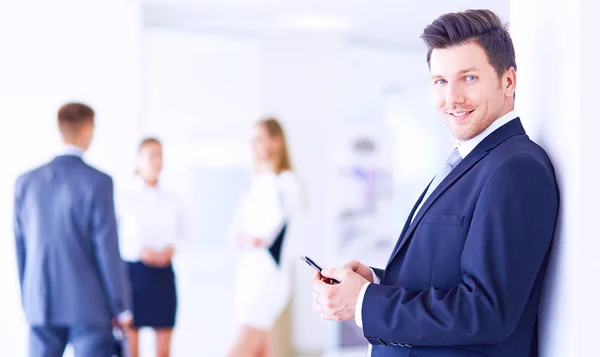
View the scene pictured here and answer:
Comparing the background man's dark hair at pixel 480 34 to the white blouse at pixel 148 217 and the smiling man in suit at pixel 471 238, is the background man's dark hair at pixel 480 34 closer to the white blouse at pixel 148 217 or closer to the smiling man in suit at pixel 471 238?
the smiling man in suit at pixel 471 238

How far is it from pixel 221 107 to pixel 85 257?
7.01m

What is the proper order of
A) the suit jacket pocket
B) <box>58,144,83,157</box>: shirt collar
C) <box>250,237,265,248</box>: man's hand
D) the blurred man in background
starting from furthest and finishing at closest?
<box>250,237,265,248</box>: man's hand
<box>58,144,83,157</box>: shirt collar
the blurred man in background
the suit jacket pocket

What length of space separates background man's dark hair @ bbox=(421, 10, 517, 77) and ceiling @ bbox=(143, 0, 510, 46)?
4863 mm

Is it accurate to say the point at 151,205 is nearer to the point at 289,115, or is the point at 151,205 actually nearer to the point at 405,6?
the point at 289,115

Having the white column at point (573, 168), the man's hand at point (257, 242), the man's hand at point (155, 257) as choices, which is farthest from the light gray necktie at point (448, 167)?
the man's hand at point (155, 257)

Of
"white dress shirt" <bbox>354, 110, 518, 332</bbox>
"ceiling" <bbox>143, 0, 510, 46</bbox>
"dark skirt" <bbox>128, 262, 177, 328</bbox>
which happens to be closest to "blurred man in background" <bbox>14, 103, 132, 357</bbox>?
"dark skirt" <bbox>128, 262, 177, 328</bbox>

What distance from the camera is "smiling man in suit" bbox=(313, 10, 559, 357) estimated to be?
4.41ft

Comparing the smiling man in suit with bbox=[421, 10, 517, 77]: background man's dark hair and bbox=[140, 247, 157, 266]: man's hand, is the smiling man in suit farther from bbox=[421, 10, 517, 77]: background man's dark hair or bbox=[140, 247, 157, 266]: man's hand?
bbox=[140, 247, 157, 266]: man's hand

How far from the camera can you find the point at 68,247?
3.73 meters

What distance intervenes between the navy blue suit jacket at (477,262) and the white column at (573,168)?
1.6 inches

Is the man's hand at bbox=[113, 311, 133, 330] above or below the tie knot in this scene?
below

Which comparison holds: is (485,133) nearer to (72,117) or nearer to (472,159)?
(472,159)

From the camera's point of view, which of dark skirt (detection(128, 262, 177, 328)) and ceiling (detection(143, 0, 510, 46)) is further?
ceiling (detection(143, 0, 510, 46))

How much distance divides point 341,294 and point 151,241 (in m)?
4.01
